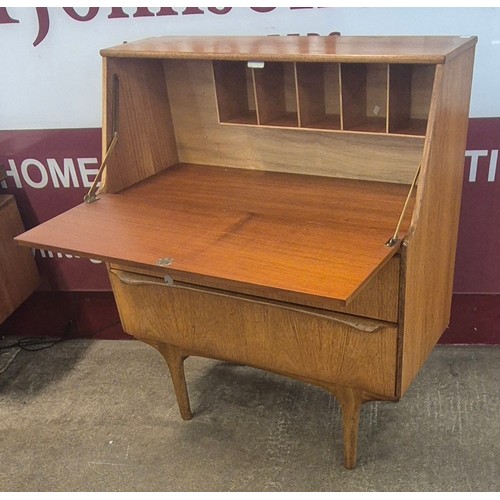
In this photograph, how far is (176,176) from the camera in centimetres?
202

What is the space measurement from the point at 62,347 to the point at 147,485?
999 mm

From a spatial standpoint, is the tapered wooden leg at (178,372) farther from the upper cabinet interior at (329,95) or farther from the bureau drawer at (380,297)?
the upper cabinet interior at (329,95)

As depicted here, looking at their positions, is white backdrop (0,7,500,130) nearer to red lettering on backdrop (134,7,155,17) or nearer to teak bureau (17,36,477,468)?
red lettering on backdrop (134,7,155,17)

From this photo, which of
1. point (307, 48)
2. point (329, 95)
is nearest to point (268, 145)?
point (329, 95)

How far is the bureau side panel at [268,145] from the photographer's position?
70.3 inches

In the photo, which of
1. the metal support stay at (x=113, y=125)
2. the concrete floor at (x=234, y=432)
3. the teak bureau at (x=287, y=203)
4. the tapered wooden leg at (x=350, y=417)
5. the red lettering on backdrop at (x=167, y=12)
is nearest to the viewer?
the teak bureau at (x=287, y=203)

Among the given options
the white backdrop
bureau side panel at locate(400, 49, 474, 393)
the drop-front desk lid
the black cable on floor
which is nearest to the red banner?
the white backdrop

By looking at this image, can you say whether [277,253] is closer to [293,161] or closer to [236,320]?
[236,320]

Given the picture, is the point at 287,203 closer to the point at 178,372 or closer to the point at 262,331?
the point at 262,331

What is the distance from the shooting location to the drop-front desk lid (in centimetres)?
131

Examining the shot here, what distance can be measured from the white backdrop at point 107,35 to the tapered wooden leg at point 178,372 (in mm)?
933

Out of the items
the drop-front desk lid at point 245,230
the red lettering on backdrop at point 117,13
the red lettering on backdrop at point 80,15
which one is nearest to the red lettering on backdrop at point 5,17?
the red lettering on backdrop at point 80,15

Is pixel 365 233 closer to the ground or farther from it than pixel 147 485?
farther from it

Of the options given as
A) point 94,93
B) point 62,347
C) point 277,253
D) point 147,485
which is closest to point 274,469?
point 147,485
